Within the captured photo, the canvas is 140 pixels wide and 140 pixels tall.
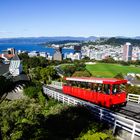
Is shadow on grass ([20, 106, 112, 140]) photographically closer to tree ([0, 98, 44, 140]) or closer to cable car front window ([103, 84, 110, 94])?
tree ([0, 98, 44, 140])

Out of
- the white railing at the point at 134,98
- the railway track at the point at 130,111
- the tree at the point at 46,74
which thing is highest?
the railway track at the point at 130,111

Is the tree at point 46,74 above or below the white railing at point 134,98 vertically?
below

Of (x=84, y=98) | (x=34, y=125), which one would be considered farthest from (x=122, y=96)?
(x=34, y=125)

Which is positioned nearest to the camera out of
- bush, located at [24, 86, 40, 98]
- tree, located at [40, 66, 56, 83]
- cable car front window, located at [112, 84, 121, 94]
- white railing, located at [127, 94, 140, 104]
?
cable car front window, located at [112, 84, 121, 94]

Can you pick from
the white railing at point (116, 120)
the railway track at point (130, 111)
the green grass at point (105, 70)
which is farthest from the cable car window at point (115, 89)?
the green grass at point (105, 70)

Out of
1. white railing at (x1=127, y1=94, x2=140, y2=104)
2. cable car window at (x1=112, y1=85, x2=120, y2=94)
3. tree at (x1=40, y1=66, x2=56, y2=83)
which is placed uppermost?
cable car window at (x1=112, y1=85, x2=120, y2=94)

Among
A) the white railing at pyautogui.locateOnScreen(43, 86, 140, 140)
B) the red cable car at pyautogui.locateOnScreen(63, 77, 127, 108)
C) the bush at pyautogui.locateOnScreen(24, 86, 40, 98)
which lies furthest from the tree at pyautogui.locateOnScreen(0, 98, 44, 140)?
the bush at pyautogui.locateOnScreen(24, 86, 40, 98)

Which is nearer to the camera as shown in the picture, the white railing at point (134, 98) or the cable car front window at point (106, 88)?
the cable car front window at point (106, 88)

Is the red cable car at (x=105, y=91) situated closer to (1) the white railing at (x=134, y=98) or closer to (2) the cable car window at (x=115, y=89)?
(2) the cable car window at (x=115, y=89)

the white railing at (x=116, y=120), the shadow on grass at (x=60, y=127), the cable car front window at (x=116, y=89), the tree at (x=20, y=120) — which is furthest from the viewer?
the cable car front window at (x=116, y=89)

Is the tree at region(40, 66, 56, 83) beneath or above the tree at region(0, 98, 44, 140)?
beneath

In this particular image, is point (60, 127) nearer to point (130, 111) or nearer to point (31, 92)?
point (130, 111)

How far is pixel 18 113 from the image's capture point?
62.2 feet

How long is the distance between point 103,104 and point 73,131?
7.81m
